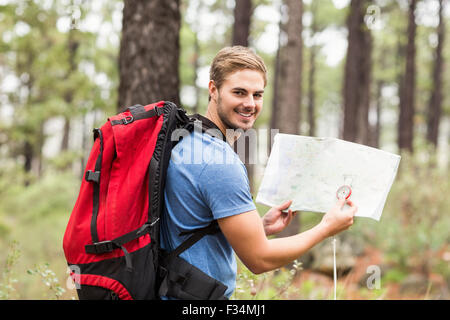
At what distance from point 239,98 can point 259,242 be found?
727mm

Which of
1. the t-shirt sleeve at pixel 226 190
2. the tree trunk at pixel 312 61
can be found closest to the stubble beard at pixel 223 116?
the t-shirt sleeve at pixel 226 190

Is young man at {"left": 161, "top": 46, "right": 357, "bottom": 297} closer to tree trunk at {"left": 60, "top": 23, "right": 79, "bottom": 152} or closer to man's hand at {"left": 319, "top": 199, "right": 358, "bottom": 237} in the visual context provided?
man's hand at {"left": 319, "top": 199, "right": 358, "bottom": 237}

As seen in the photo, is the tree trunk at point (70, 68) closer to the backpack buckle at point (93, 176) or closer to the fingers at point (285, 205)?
the backpack buckle at point (93, 176)

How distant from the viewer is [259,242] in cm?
A: 171

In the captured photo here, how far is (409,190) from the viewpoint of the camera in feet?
30.5

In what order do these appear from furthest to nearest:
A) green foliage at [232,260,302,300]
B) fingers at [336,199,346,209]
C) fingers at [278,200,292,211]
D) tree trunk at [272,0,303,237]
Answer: tree trunk at [272,0,303,237] < green foliage at [232,260,302,300] < fingers at [278,200,292,211] < fingers at [336,199,346,209]

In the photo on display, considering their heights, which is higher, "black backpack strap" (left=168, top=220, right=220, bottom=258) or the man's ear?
the man's ear

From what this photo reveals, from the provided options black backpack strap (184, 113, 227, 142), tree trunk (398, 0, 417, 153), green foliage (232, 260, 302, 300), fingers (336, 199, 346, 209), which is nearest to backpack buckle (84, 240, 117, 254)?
black backpack strap (184, 113, 227, 142)

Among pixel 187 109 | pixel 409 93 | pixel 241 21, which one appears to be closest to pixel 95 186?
pixel 187 109

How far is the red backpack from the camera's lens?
1.70 meters

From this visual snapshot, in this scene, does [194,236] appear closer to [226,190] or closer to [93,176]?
[226,190]

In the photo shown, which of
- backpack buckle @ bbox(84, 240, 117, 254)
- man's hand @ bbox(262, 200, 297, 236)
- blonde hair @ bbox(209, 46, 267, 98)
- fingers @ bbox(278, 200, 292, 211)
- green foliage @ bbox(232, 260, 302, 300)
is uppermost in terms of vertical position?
blonde hair @ bbox(209, 46, 267, 98)
